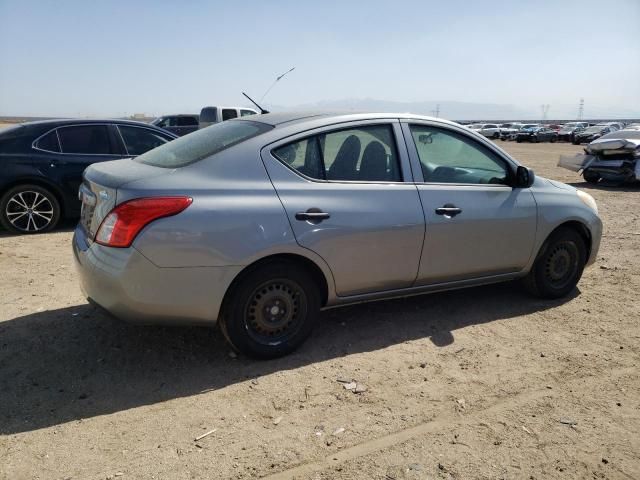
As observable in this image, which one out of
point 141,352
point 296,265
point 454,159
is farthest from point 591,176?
point 141,352

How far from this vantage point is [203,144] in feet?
12.2

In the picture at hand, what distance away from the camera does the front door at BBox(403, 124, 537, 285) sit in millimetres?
3982

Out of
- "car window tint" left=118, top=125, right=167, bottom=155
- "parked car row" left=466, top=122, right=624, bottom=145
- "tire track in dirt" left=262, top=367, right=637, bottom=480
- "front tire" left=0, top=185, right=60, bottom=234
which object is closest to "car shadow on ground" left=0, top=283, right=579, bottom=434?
"tire track in dirt" left=262, top=367, right=637, bottom=480

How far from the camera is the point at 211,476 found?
8.13ft

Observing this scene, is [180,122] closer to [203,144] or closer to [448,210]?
[203,144]

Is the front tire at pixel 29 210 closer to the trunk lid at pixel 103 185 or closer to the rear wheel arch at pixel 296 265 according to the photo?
the trunk lid at pixel 103 185

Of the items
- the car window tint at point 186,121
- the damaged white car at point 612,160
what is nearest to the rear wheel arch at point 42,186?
the damaged white car at point 612,160

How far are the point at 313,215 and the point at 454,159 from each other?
145 cm

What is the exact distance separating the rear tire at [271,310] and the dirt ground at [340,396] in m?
0.15

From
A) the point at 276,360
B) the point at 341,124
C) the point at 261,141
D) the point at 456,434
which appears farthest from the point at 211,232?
the point at 456,434

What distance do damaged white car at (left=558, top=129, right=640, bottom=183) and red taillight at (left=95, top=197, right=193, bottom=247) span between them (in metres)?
13.3

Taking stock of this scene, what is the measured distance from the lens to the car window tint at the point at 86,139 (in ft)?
23.6

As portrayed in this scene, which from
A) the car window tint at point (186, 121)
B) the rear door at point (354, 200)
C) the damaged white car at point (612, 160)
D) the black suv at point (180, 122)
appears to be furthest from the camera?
the car window tint at point (186, 121)

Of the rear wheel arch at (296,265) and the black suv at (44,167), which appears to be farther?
the black suv at (44,167)
